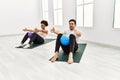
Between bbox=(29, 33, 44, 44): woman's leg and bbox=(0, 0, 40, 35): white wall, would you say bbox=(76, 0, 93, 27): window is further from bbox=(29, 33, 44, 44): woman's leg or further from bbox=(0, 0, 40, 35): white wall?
bbox=(0, 0, 40, 35): white wall

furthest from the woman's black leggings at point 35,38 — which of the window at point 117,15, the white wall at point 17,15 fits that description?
the white wall at point 17,15

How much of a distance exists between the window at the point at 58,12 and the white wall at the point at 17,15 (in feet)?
4.28

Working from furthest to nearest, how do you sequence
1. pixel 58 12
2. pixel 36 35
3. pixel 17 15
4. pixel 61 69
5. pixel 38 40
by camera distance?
pixel 17 15, pixel 58 12, pixel 38 40, pixel 36 35, pixel 61 69

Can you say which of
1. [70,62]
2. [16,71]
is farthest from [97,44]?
[16,71]

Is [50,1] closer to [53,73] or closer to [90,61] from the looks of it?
[90,61]

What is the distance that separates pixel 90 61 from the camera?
2729mm

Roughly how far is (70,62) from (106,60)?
0.73 meters

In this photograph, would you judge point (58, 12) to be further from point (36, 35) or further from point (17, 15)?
point (36, 35)

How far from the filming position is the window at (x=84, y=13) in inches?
173

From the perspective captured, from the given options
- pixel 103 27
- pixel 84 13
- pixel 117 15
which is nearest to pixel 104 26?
pixel 103 27

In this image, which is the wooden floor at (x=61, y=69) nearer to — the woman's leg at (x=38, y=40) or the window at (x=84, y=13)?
the woman's leg at (x=38, y=40)

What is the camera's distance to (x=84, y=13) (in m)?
4.62

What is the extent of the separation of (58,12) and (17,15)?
2099 mm

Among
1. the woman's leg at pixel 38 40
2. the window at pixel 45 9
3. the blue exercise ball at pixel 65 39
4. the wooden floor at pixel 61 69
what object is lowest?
the wooden floor at pixel 61 69
